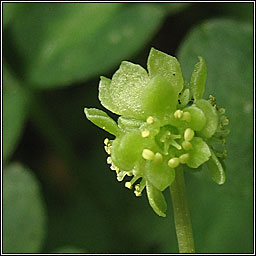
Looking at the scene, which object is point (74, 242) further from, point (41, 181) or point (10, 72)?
point (10, 72)

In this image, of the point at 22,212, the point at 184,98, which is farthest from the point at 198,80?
the point at 22,212

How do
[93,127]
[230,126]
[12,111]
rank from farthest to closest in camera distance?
[93,127] < [12,111] < [230,126]

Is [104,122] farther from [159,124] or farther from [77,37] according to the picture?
[77,37]

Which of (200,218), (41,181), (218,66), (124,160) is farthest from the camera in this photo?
(41,181)

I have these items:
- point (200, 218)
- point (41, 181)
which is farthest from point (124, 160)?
point (41, 181)

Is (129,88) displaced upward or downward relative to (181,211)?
upward

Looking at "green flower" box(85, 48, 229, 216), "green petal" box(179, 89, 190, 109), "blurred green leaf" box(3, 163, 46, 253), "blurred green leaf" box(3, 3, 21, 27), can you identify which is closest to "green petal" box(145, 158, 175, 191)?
"green flower" box(85, 48, 229, 216)

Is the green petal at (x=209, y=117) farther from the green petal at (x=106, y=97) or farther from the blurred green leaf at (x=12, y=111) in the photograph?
the blurred green leaf at (x=12, y=111)
